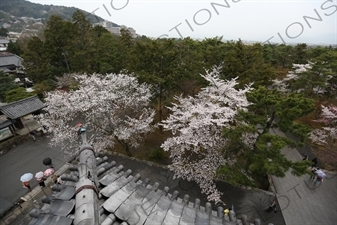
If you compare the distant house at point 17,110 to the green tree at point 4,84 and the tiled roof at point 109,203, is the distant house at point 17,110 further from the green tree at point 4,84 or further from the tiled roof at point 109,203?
the tiled roof at point 109,203

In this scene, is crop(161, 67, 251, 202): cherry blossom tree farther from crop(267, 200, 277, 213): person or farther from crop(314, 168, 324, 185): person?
crop(314, 168, 324, 185): person

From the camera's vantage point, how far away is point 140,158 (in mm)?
15000

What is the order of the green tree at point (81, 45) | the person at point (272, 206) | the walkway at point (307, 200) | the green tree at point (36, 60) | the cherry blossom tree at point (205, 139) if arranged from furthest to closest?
the green tree at point (36, 60) → the green tree at point (81, 45) → the cherry blossom tree at point (205, 139) → the person at point (272, 206) → the walkway at point (307, 200)

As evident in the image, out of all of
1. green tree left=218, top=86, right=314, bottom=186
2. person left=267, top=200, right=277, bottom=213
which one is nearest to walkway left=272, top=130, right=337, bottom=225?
person left=267, top=200, right=277, bottom=213

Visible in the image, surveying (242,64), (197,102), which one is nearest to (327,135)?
(242,64)

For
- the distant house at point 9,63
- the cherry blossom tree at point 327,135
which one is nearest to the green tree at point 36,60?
the distant house at point 9,63

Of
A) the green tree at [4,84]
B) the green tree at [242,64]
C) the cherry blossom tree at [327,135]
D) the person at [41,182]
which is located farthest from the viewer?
the green tree at [4,84]

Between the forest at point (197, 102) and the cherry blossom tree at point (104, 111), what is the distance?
10 cm

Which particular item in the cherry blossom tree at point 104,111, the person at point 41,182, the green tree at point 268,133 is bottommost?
the green tree at point 268,133

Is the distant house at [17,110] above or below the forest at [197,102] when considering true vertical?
above

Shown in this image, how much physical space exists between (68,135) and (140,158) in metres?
5.64

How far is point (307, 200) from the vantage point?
448 inches

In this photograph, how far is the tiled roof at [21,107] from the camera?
17.1 meters

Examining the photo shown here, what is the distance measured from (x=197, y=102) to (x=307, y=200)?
929 centimetres
